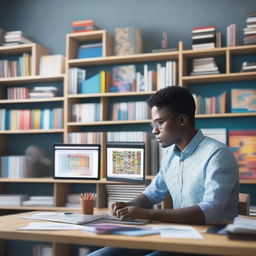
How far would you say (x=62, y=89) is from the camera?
3889 millimetres

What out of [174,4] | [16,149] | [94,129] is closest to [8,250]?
[16,149]

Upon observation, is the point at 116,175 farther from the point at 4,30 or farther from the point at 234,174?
the point at 4,30

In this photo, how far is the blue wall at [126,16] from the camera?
350 centimetres

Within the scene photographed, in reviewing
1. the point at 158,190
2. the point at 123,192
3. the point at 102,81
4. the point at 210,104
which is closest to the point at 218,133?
the point at 210,104

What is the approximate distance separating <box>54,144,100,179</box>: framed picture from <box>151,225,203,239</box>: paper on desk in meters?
1.75

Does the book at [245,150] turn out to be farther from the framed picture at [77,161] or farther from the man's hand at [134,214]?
the man's hand at [134,214]

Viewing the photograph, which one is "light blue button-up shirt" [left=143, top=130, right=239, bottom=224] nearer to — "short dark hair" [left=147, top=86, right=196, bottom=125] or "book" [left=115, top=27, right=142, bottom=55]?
"short dark hair" [left=147, top=86, right=196, bottom=125]

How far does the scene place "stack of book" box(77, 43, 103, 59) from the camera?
3.64 metres

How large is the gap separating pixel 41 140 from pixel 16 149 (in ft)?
0.98

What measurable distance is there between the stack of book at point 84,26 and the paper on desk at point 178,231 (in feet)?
8.53

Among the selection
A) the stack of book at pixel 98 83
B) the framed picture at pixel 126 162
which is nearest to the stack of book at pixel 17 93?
the stack of book at pixel 98 83

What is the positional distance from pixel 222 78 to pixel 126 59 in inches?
34.1

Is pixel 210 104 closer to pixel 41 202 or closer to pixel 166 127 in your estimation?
pixel 166 127

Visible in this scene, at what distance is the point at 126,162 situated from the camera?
2672 mm
